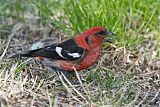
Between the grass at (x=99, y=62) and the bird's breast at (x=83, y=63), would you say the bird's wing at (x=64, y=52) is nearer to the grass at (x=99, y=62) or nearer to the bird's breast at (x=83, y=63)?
the bird's breast at (x=83, y=63)

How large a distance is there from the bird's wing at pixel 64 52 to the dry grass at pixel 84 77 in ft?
0.61

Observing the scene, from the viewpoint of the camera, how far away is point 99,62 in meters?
5.05

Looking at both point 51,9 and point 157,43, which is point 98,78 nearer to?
point 157,43

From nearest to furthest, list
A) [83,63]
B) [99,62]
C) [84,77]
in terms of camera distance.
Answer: [83,63] → [84,77] → [99,62]

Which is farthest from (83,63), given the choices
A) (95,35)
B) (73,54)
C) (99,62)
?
(99,62)

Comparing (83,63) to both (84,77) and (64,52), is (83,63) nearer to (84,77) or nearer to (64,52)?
(64,52)

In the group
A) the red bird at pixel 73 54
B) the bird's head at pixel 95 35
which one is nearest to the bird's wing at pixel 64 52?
the red bird at pixel 73 54

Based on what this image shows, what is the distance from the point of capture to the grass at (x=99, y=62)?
401 cm

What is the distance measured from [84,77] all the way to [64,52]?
38 centimetres

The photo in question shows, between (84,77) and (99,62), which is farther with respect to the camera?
(99,62)

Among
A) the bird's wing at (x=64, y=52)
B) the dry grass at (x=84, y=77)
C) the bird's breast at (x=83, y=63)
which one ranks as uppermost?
the bird's wing at (x=64, y=52)

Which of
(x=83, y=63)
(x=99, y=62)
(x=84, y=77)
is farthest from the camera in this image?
(x=99, y=62)

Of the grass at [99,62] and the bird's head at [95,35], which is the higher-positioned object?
the bird's head at [95,35]

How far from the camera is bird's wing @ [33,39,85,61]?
4.48m
